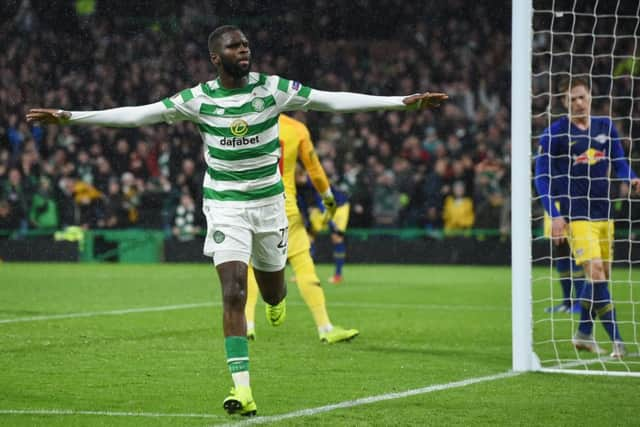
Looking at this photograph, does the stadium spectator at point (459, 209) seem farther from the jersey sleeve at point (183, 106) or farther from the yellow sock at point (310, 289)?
the jersey sleeve at point (183, 106)

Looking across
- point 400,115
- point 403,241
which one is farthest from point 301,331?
point 400,115

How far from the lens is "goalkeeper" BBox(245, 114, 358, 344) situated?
9531 millimetres

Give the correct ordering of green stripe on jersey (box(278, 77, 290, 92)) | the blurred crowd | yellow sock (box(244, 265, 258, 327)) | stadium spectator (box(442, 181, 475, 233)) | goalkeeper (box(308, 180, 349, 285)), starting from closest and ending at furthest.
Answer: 1. green stripe on jersey (box(278, 77, 290, 92))
2. yellow sock (box(244, 265, 258, 327))
3. goalkeeper (box(308, 180, 349, 285))
4. stadium spectator (box(442, 181, 475, 233))
5. the blurred crowd

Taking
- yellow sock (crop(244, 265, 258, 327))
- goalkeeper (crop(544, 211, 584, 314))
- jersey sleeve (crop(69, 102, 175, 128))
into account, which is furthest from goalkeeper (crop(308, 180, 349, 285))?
jersey sleeve (crop(69, 102, 175, 128))

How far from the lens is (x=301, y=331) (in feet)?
34.6

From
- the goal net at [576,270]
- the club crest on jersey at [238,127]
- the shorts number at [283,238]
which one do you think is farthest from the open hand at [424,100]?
the goal net at [576,270]

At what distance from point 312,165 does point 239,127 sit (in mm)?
3277

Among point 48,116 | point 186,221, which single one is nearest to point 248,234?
point 48,116

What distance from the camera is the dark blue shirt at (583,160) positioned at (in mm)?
9008

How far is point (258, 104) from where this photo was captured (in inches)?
249

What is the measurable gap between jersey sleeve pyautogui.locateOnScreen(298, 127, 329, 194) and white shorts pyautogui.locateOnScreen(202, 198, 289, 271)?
281 cm

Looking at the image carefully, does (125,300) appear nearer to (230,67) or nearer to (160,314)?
(160,314)

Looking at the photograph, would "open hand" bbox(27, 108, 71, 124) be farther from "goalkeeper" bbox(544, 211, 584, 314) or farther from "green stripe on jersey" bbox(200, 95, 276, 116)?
"goalkeeper" bbox(544, 211, 584, 314)

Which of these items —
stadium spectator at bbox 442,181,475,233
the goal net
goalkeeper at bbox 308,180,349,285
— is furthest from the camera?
stadium spectator at bbox 442,181,475,233
